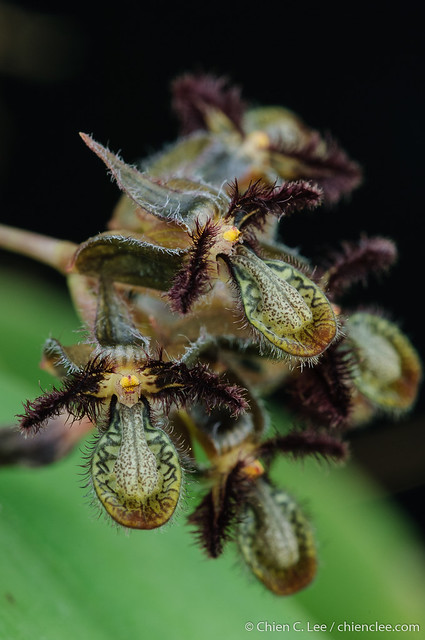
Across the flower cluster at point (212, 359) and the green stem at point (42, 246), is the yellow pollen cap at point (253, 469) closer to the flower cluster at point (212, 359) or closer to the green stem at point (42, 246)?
the flower cluster at point (212, 359)

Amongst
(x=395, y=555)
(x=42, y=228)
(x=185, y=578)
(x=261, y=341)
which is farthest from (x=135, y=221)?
(x=42, y=228)

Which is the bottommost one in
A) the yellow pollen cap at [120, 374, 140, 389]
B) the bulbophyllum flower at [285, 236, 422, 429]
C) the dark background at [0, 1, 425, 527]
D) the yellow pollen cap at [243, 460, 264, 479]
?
the yellow pollen cap at [243, 460, 264, 479]

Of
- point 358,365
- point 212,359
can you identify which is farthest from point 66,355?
point 358,365

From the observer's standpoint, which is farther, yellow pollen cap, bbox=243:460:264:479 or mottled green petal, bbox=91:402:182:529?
yellow pollen cap, bbox=243:460:264:479

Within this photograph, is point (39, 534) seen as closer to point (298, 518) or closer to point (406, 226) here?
point (298, 518)

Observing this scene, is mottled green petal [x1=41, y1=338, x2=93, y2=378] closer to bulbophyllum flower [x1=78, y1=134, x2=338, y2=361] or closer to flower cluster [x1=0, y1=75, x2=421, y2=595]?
flower cluster [x1=0, y1=75, x2=421, y2=595]

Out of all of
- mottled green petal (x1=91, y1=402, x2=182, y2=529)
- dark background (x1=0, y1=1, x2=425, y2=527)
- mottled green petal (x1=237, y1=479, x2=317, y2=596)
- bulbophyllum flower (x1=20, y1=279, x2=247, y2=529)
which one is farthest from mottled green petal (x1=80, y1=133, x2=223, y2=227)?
dark background (x1=0, y1=1, x2=425, y2=527)

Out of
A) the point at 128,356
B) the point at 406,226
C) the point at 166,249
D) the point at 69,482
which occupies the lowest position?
the point at 69,482

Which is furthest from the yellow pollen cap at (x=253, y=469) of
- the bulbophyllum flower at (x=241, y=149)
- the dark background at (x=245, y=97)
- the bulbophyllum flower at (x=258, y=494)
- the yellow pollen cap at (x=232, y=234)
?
the dark background at (x=245, y=97)
